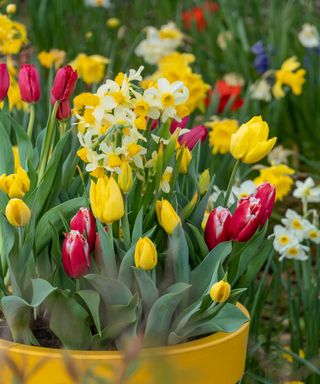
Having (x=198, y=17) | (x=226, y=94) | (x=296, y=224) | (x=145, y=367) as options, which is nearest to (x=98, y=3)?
(x=198, y=17)

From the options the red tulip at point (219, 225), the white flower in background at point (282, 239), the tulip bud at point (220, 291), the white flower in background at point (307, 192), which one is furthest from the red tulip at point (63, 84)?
the white flower in background at point (307, 192)

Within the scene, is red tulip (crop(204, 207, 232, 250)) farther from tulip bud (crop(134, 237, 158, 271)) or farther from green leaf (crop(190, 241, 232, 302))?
tulip bud (crop(134, 237, 158, 271))

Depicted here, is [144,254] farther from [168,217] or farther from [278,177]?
[278,177]

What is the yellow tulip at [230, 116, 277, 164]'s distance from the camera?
4.31 ft

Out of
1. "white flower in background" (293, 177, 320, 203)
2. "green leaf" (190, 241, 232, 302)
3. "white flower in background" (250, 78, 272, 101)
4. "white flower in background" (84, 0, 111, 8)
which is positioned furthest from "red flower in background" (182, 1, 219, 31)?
"green leaf" (190, 241, 232, 302)

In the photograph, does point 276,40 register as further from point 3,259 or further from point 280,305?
point 3,259

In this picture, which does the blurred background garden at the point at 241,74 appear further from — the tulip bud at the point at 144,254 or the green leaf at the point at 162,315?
the tulip bud at the point at 144,254

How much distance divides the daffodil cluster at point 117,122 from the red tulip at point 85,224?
2.4 inches

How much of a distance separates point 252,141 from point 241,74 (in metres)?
2.06

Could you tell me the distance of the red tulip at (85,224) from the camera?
122 centimetres

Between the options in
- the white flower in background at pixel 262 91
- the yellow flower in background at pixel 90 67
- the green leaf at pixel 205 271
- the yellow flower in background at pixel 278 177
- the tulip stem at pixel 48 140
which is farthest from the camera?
the white flower in background at pixel 262 91

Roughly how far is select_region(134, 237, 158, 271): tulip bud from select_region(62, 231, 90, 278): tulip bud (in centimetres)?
8

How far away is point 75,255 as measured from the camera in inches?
46.4

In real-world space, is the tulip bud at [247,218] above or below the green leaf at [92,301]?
above
